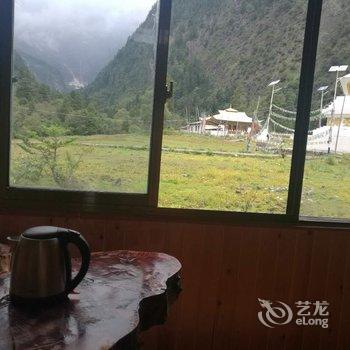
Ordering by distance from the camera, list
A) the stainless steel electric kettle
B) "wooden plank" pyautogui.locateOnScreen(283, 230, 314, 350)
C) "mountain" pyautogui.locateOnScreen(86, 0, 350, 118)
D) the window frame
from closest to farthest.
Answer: the stainless steel electric kettle
the window frame
"mountain" pyautogui.locateOnScreen(86, 0, 350, 118)
"wooden plank" pyautogui.locateOnScreen(283, 230, 314, 350)

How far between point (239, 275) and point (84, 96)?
1.34 metres

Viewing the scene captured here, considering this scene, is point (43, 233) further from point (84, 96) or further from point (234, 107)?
point (234, 107)

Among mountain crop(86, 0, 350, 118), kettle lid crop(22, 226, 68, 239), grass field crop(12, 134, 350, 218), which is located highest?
mountain crop(86, 0, 350, 118)

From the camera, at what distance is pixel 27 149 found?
6.88ft

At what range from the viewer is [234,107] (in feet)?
7.24

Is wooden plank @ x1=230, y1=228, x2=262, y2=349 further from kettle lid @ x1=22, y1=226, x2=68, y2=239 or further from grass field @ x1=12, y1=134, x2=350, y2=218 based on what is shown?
kettle lid @ x1=22, y1=226, x2=68, y2=239

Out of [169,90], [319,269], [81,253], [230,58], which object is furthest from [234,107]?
[81,253]

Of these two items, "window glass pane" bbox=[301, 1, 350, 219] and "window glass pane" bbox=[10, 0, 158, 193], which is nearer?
"window glass pane" bbox=[10, 0, 158, 193]

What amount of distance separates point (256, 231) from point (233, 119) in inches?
25.7

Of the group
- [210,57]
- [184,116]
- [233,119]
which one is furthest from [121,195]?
[210,57]

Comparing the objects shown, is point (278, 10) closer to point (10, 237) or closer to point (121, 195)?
point (121, 195)

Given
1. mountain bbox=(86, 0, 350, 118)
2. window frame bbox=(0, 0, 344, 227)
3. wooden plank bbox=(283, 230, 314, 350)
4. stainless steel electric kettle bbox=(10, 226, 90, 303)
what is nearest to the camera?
stainless steel electric kettle bbox=(10, 226, 90, 303)

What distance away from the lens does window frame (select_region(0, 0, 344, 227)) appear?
6.67ft

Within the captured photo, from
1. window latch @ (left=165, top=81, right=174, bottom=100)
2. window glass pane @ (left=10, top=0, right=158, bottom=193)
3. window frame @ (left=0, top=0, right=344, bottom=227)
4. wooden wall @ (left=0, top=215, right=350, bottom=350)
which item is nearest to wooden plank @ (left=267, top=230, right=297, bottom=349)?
wooden wall @ (left=0, top=215, right=350, bottom=350)
